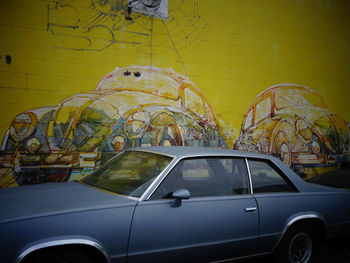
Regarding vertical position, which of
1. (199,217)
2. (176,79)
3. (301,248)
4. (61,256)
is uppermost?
(176,79)

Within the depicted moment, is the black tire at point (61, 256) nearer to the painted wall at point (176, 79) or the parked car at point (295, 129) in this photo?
the painted wall at point (176, 79)

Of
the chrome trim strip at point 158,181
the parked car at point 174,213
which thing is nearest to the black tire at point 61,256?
the parked car at point 174,213

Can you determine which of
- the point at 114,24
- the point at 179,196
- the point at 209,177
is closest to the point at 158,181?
the point at 179,196

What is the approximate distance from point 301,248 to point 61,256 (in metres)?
2.56

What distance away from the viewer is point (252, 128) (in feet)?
28.2

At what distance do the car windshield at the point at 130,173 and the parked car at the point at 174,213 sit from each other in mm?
13

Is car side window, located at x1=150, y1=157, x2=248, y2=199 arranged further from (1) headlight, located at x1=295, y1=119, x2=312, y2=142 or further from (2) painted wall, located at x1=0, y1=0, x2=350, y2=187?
(1) headlight, located at x1=295, y1=119, x2=312, y2=142

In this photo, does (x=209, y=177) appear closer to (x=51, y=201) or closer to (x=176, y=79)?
(x=51, y=201)

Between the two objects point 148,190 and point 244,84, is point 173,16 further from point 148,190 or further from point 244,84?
point 148,190

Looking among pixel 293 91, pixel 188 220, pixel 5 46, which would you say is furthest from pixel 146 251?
pixel 293 91

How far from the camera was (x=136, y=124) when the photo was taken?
7211 millimetres

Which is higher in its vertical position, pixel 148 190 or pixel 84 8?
pixel 84 8

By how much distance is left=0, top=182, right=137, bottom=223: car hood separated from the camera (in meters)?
2.43

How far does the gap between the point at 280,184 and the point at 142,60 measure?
187 inches
